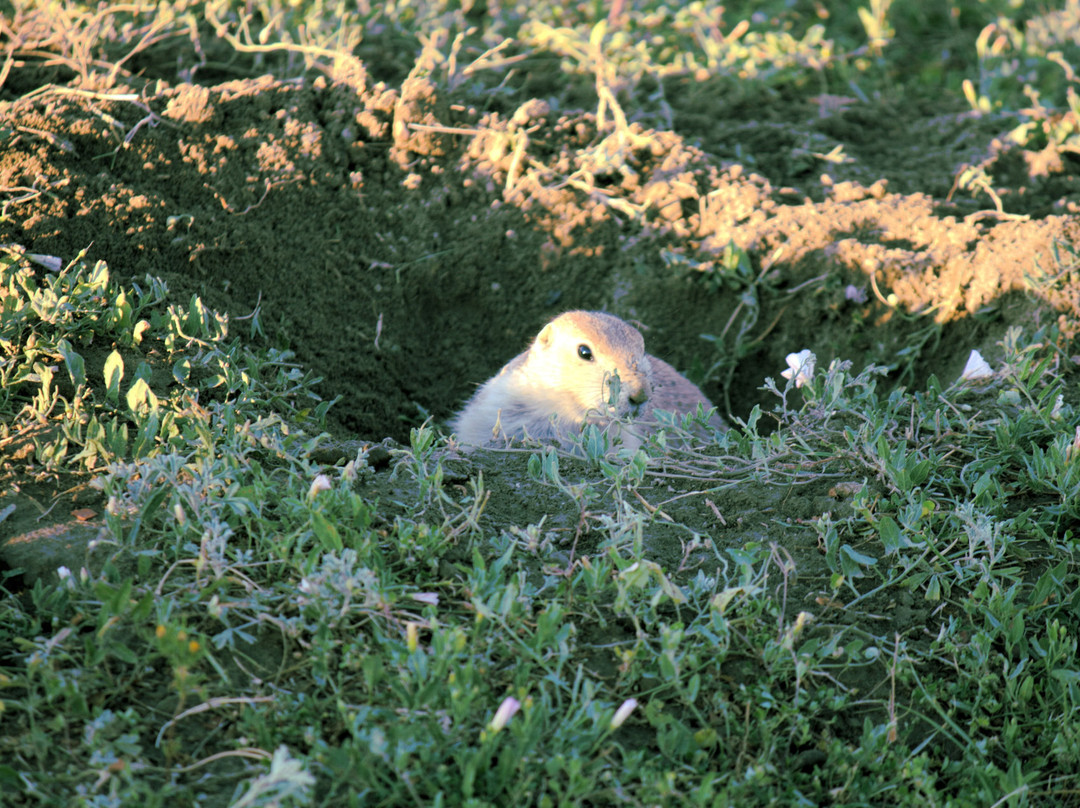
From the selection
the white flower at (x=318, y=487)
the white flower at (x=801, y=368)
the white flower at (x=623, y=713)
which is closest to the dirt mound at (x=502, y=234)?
the white flower at (x=801, y=368)

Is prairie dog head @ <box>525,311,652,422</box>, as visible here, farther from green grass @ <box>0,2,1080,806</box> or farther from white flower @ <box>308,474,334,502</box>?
white flower @ <box>308,474,334,502</box>

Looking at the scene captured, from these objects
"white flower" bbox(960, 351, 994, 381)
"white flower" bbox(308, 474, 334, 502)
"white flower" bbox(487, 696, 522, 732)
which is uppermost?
"white flower" bbox(308, 474, 334, 502)

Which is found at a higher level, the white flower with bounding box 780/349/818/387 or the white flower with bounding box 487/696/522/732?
the white flower with bounding box 487/696/522/732

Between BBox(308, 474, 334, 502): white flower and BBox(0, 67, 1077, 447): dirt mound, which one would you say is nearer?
BBox(308, 474, 334, 502): white flower

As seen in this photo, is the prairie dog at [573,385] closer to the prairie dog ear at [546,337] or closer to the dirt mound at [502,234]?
the prairie dog ear at [546,337]

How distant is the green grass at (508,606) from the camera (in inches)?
83.4

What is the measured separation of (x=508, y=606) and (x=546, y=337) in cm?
239

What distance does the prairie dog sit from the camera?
13.9 feet

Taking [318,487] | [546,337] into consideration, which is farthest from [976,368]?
[318,487]

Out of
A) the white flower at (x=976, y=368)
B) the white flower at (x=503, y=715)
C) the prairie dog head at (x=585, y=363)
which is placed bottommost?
the white flower at (x=976, y=368)

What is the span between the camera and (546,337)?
15.1 feet

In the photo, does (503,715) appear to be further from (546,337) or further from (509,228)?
(509,228)

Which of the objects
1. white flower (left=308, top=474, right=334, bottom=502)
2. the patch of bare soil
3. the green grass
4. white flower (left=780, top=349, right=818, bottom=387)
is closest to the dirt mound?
the patch of bare soil

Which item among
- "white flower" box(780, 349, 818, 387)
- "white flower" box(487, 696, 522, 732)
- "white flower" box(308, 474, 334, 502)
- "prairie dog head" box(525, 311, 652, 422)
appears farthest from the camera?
"prairie dog head" box(525, 311, 652, 422)
